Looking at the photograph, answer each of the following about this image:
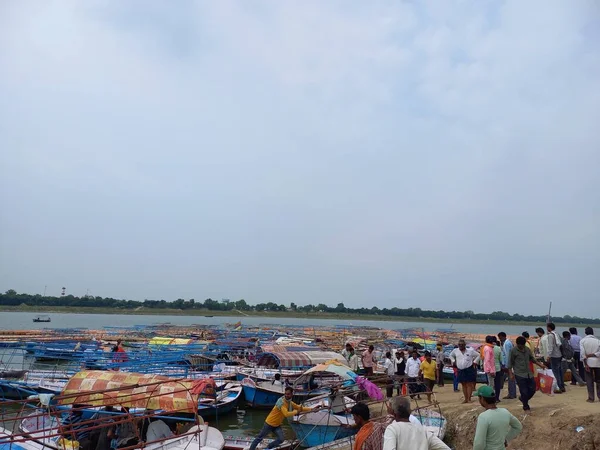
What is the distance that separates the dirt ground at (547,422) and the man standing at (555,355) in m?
0.50

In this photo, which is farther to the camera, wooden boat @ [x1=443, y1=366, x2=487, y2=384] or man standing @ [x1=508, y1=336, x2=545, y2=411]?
wooden boat @ [x1=443, y1=366, x2=487, y2=384]

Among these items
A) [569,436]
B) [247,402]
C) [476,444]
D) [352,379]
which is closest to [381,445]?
[476,444]

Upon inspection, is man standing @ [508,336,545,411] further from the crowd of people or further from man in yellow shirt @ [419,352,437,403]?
man in yellow shirt @ [419,352,437,403]

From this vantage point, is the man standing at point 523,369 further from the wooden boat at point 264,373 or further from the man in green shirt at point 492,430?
the wooden boat at point 264,373

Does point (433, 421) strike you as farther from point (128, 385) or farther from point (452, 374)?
point (452, 374)

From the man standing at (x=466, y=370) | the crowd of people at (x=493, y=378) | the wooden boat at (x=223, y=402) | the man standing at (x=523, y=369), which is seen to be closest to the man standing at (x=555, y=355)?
the crowd of people at (x=493, y=378)

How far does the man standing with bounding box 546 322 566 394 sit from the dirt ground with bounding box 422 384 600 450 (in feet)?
1.62

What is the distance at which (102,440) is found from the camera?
11.1 m

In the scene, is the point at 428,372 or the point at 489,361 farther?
the point at 428,372

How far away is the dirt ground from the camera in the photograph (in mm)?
10562

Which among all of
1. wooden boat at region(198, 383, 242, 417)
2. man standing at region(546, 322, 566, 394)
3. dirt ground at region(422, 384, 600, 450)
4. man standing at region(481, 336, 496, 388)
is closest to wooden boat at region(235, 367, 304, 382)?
wooden boat at region(198, 383, 242, 417)

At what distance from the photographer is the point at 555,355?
46.8 ft

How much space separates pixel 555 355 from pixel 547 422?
11.5 ft

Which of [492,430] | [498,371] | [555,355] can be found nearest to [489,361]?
[498,371]
